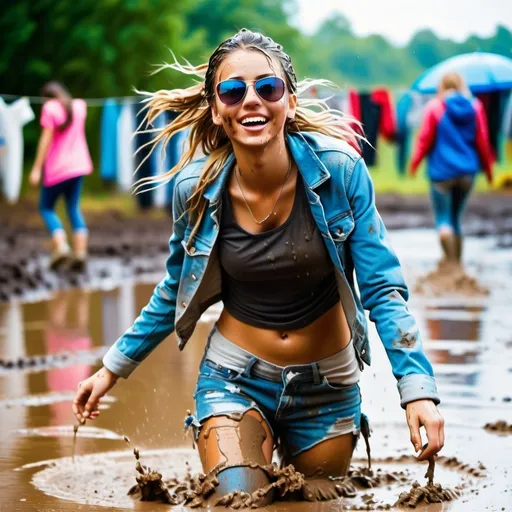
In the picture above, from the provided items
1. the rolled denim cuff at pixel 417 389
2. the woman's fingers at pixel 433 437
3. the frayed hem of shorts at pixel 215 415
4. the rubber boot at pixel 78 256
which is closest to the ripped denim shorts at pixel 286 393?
the frayed hem of shorts at pixel 215 415

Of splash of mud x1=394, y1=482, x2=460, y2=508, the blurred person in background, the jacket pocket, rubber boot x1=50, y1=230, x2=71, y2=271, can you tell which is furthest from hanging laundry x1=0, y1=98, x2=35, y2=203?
splash of mud x1=394, y1=482, x2=460, y2=508

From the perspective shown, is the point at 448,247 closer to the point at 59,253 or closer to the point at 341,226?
the point at 59,253

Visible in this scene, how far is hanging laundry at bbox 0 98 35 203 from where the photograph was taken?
1555cm

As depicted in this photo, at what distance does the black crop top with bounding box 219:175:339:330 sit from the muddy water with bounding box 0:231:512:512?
2.42ft

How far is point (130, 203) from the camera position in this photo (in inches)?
1063

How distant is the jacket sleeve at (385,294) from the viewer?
4328mm

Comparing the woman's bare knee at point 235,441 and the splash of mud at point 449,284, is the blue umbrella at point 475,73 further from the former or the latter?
the woman's bare knee at point 235,441

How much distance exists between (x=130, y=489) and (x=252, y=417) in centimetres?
69

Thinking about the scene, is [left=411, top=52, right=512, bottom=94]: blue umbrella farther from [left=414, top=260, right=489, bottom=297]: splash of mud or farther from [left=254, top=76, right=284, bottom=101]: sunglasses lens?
[left=254, top=76, right=284, bottom=101]: sunglasses lens

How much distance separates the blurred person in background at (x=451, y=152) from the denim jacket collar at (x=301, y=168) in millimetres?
8360

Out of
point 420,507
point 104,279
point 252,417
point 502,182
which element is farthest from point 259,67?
point 502,182

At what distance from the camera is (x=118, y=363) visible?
16.3 ft

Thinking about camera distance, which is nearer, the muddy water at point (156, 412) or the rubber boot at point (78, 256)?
the muddy water at point (156, 412)

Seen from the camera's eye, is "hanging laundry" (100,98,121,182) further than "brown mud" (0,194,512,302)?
Yes
